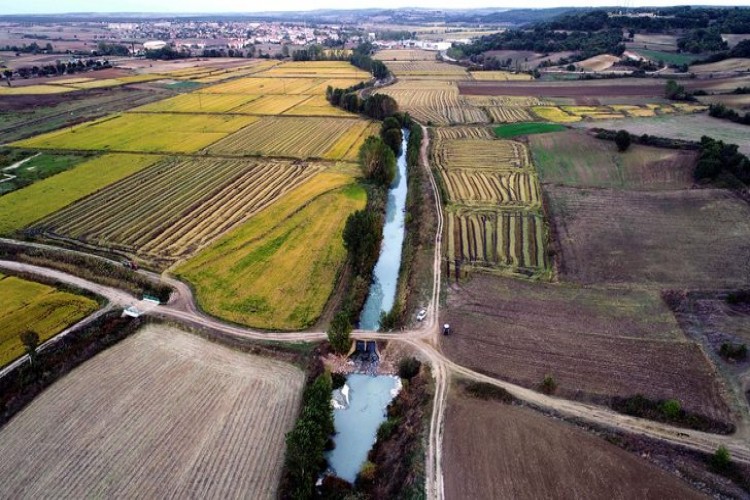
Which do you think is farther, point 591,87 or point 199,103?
point 591,87

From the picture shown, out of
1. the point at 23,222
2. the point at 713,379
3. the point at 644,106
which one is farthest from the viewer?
the point at 644,106

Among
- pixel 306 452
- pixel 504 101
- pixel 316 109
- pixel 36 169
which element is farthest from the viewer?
pixel 504 101

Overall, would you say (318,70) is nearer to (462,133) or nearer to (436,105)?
(436,105)

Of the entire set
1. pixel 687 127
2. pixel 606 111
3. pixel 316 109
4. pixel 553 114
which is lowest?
pixel 687 127

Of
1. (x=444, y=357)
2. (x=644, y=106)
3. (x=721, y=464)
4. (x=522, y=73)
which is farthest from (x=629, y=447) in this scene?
(x=522, y=73)

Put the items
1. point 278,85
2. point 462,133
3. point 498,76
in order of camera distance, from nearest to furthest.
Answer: point 462,133 < point 278,85 < point 498,76

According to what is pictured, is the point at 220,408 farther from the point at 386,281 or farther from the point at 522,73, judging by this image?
the point at 522,73

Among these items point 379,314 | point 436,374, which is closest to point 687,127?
point 379,314
